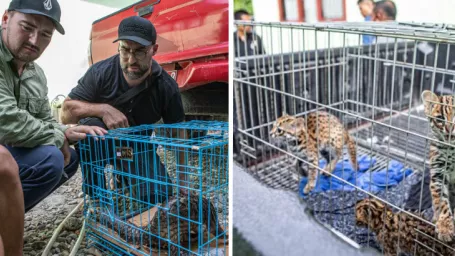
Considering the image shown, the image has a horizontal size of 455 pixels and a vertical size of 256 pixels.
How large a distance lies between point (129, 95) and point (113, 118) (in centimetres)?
7

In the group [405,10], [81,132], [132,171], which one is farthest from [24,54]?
[405,10]

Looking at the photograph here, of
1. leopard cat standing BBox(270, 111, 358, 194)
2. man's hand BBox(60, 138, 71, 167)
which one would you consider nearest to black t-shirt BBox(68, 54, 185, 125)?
man's hand BBox(60, 138, 71, 167)

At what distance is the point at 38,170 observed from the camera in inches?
29.9

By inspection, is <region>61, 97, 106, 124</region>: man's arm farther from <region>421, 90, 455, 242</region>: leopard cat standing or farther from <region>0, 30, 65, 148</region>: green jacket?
<region>421, 90, 455, 242</region>: leopard cat standing

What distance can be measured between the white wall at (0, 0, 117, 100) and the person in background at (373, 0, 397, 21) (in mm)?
1545

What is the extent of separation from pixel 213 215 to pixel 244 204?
20.6 inches

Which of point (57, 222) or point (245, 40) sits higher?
point (245, 40)

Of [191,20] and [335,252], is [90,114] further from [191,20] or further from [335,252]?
[335,252]

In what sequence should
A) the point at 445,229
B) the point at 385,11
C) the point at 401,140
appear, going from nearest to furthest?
the point at 445,229 < the point at 401,140 < the point at 385,11

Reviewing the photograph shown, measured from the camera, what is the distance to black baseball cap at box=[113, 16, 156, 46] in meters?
0.78

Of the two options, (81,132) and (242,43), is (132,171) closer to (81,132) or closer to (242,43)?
(81,132)

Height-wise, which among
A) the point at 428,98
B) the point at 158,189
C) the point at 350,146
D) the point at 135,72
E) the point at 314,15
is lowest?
the point at 350,146

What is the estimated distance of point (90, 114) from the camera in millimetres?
843

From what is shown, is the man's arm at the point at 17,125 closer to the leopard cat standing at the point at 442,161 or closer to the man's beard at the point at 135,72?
the man's beard at the point at 135,72
